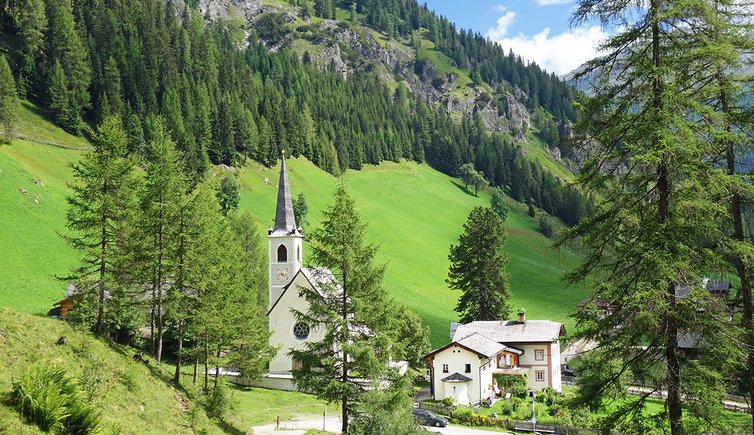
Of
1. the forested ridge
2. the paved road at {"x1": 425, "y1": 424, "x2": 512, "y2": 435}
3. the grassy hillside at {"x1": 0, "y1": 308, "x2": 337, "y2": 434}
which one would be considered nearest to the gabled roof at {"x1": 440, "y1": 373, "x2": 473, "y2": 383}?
the paved road at {"x1": 425, "y1": 424, "x2": 512, "y2": 435}

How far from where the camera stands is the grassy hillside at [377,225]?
53844mm

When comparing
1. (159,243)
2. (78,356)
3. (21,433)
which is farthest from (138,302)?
(21,433)

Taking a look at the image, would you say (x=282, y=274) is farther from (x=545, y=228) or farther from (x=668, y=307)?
(x=545, y=228)

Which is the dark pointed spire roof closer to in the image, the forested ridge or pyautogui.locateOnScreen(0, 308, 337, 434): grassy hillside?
the forested ridge

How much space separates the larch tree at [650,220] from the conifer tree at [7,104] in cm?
8096

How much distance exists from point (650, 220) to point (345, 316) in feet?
48.5

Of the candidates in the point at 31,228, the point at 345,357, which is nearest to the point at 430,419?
the point at 345,357

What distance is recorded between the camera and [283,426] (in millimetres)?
32812

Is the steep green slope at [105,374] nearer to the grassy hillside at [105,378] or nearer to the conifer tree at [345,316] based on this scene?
the grassy hillside at [105,378]

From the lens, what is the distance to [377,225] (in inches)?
4242

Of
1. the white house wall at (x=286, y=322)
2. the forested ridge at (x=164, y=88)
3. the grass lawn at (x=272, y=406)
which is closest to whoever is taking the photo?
the grass lawn at (x=272, y=406)

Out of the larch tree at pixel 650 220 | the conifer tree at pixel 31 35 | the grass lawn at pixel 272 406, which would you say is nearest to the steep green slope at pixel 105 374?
the grass lawn at pixel 272 406

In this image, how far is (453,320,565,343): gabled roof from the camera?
177 ft

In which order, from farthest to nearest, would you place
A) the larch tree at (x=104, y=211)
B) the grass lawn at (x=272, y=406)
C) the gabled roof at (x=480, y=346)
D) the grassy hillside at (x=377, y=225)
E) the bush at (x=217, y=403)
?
→ the grassy hillside at (x=377, y=225)
the gabled roof at (x=480, y=346)
the grass lawn at (x=272, y=406)
the bush at (x=217, y=403)
the larch tree at (x=104, y=211)
